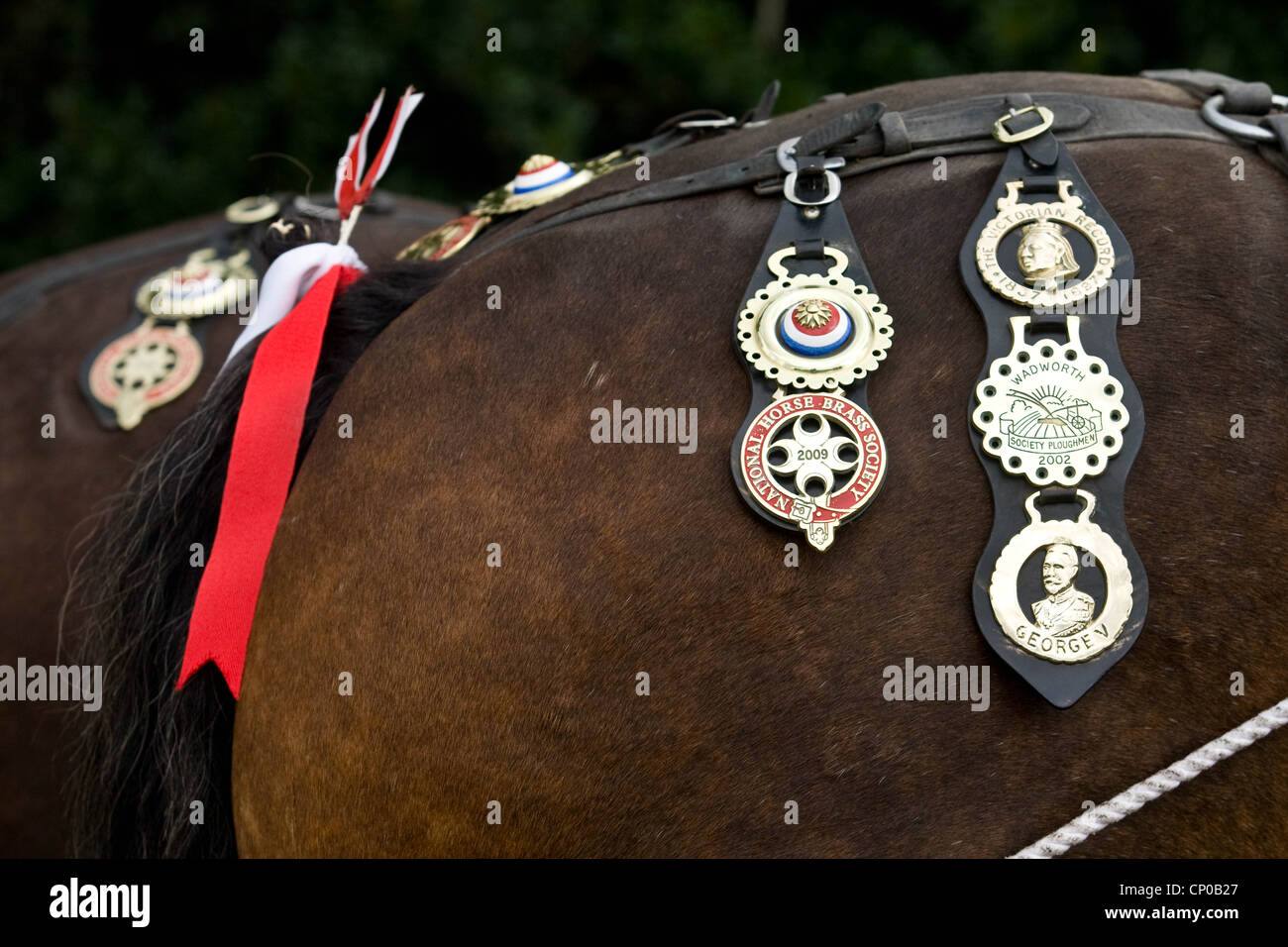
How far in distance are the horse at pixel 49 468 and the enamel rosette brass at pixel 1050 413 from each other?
3.07ft

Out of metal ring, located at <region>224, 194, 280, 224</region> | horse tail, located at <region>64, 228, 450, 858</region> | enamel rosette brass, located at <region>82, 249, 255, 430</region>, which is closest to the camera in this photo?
horse tail, located at <region>64, 228, 450, 858</region>

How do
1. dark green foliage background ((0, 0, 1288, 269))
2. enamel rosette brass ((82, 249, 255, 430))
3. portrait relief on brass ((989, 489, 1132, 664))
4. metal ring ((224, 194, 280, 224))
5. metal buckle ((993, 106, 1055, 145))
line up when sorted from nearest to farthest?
portrait relief on brass ((989, 489, 1132, 664))
metal buckle ((993, 106, 1055, 145))
enamel rosette brass ((82, 249, 255, 430))
metal ring ((224, 194, 280, 224))
dark green foliage background ((0, 0, 1288, 269))

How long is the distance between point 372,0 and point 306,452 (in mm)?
3163

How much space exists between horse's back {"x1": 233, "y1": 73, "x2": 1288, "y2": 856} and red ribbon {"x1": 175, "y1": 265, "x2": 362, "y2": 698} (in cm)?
5

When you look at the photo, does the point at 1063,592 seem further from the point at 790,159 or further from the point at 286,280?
the point at 286,280

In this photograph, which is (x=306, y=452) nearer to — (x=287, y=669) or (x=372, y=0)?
(x=287, y=669)

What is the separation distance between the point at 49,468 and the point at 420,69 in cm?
255

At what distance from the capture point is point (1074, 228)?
1.09 metres

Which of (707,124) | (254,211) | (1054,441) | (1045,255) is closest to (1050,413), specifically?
(1054,441)

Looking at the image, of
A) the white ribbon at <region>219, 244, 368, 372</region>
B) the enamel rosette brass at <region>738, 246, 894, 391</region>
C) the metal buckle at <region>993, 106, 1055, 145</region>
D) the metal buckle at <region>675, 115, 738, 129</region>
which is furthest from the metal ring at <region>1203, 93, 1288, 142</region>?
the white ribbon at <region>219, 244, 368, 372</region>

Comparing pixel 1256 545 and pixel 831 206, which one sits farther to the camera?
pixel 831 206

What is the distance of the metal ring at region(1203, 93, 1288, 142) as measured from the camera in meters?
1.17

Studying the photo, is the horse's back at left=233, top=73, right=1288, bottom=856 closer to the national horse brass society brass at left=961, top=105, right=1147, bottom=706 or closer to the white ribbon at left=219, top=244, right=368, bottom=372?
the national horse brass society brass at left=961, top=105, right=1147, bottom=706

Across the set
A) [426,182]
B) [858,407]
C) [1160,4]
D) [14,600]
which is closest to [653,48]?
[426,182]
